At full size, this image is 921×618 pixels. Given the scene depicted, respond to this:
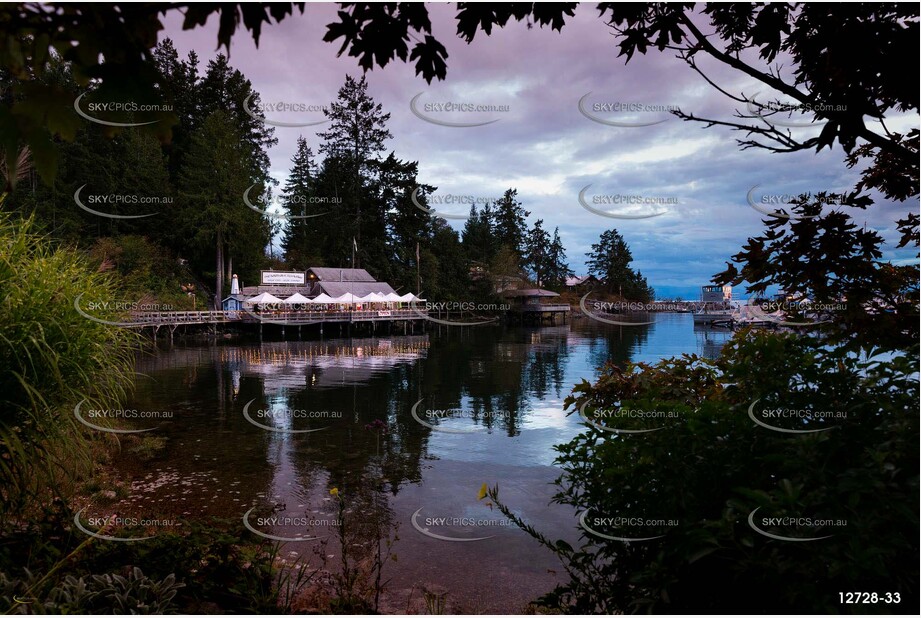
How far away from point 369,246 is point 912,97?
2074 inches

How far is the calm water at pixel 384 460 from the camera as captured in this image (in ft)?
16.7

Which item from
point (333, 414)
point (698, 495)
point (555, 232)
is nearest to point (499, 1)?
point (698, 495)

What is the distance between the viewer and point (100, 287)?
17.0 feet

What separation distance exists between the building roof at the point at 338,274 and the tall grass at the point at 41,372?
39.9m

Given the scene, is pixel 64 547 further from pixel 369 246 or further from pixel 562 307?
pixel 562 307

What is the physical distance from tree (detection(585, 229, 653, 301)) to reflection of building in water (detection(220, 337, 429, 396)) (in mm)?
57704

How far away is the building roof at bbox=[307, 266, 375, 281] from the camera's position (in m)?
44.0
